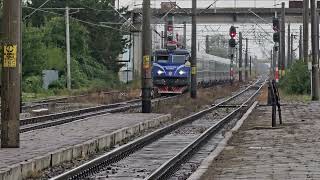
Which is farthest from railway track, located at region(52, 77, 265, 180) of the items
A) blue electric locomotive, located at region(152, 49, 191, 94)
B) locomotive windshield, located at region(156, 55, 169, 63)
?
locomotive windshield, located at region(156, 55, 169, 63)

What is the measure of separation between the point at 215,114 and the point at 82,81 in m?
35.5

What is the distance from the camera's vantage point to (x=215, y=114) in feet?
104

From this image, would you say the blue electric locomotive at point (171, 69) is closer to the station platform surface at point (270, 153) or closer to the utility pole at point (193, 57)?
the utility pole at point (193, 57)

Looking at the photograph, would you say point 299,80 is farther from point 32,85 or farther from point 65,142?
point 65,142

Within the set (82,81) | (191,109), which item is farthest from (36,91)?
(191,109)

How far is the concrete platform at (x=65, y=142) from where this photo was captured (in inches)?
486

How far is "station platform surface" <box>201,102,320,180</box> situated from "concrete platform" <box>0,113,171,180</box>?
305 cm

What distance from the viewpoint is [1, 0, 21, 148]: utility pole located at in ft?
46.8

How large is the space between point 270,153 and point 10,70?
19.5ft

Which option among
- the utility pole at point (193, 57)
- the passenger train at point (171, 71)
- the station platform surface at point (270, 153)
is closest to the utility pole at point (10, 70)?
the station platform surface at point (270, 153)

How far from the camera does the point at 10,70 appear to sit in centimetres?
1436

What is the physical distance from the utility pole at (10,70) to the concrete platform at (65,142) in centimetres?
58

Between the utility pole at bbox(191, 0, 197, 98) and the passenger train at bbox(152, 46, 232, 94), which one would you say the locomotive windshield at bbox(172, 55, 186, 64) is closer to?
the passenger train at bbox(152, 46, 232, 94)

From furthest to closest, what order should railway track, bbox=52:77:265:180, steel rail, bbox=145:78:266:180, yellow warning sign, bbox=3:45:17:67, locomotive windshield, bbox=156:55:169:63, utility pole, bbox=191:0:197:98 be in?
1. locomotive windshield, bbox=156:55:169:63
2. utility pole, bbox=191:0:197:98
3. yellow warning sign, bbox=3:45:17:67
4. railway track, bbox=52:77:265:180
5. steel rail, bbox=145:78:266:180
